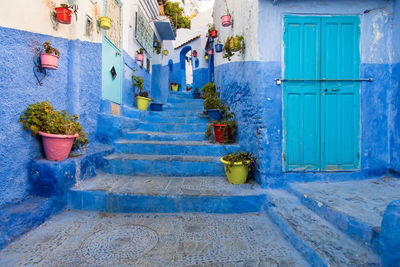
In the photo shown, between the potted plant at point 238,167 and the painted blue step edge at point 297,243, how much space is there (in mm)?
758

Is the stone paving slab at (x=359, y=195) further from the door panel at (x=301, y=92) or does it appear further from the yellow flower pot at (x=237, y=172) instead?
the yellow flower pot at (x=237, y=172)

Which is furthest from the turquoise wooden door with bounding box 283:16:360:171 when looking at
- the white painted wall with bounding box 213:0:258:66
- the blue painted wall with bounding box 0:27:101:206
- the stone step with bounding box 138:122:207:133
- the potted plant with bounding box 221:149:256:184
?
the blue painted wall with bounding box 0:27:101:206

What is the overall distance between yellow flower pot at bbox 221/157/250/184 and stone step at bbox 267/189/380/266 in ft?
2.14

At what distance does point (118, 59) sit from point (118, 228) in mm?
4366

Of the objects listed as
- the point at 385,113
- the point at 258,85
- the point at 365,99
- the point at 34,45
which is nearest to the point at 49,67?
the point at 34,45

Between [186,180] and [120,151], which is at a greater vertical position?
[120,151]

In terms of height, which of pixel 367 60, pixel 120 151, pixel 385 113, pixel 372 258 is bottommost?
pixel 372 258

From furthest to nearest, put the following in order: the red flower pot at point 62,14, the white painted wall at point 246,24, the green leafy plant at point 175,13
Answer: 1. the green leafy plant at point 175,13
2. the white painted wall at point 246,24
3. the red flower pot at point 62,14

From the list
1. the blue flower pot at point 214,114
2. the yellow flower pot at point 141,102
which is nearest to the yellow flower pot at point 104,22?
the yellow flower pot at point 141,102

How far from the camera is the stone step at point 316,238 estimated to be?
5.96ft

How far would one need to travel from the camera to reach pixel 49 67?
10.1ft

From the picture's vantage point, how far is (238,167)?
353cm

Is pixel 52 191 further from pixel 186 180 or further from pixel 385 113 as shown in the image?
pixel 385 113

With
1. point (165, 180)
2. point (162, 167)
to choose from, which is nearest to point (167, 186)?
point (165, 180)
